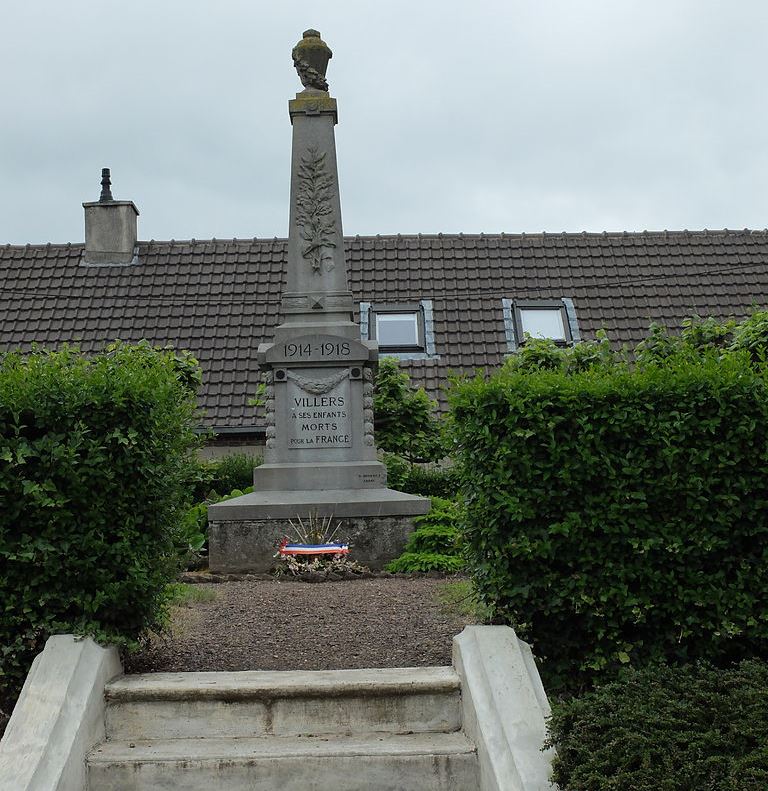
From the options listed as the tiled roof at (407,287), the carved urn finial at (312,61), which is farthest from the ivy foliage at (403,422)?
the carved urn finial at (312,61)

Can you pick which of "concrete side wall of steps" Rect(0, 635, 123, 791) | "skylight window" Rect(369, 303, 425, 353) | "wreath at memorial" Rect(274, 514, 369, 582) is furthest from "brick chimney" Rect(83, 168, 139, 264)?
"concrete side wall of steps" Rect(0, 635, 123, 791)

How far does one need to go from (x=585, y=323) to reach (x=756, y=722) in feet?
53.0

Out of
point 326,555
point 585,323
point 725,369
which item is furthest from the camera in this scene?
point 585,323

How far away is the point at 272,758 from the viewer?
16.0ft

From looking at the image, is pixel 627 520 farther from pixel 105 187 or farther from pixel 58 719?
pixel 105 187

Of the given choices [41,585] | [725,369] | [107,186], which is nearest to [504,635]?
[725,369]

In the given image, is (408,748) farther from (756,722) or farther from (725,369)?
(725,369)

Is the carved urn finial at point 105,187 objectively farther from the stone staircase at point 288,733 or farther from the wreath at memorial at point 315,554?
the stone staircase at point 288,733

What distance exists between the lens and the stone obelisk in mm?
10367

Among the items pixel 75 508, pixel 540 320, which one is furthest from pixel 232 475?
pixel 75 508

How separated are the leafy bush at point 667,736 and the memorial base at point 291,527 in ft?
18.4

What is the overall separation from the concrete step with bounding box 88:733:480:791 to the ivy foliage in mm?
10782

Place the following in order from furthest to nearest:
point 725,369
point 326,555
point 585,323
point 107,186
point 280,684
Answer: point 107,186, point 585,323, point 326,555, point 725,369, point 280,684

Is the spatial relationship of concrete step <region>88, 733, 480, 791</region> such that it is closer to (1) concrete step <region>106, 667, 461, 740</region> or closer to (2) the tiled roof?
(1) concrete step <region>106, 667, 461, 740</region>
